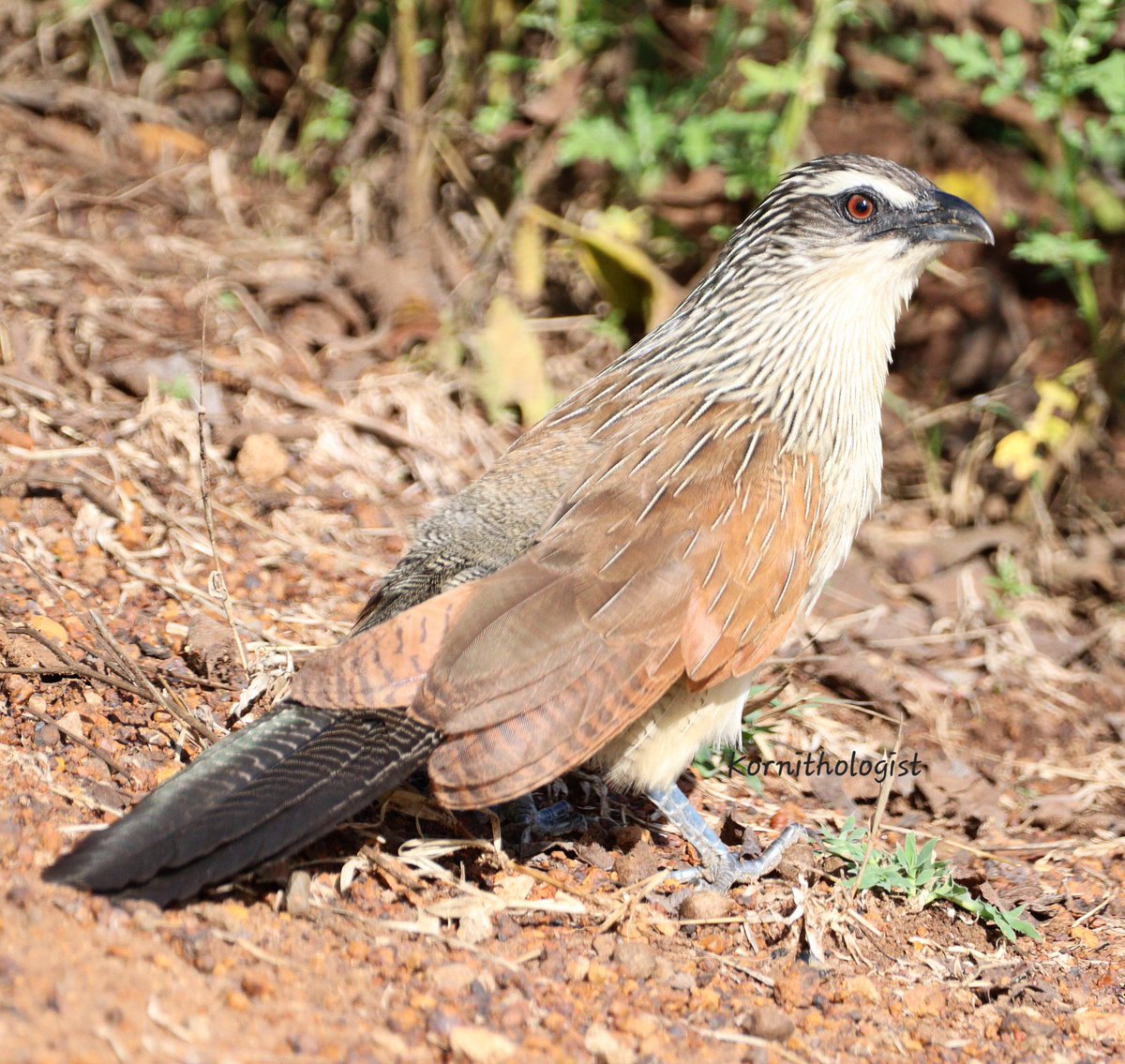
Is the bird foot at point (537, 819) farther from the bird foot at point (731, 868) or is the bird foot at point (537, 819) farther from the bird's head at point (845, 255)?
the bird's head at point (845, 255)

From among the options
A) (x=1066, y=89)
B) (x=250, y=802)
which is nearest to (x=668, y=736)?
(x=250, y=802)

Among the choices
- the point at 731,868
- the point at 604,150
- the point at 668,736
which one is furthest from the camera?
the point at 604,150

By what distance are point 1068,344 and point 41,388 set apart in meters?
4.74

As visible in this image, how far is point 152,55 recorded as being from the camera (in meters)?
6.87

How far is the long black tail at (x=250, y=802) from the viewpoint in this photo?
2.69 m

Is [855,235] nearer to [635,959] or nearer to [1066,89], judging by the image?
[1066,89]

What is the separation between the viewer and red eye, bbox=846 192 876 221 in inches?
154

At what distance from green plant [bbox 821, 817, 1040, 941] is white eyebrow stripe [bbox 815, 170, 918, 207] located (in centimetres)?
185

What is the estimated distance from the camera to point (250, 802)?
2.85 metres

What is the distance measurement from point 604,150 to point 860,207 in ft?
6.98

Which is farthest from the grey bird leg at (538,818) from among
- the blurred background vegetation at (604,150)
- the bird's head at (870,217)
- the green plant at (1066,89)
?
the green plant at (1066,89)

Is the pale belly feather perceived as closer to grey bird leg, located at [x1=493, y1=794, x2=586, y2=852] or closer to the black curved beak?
grey bird leg, located at [x1=493, y1=794, x2=586, y2=852]

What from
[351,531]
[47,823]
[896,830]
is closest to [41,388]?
[351,531]

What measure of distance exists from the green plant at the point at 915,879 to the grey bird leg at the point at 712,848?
15 centimetres
